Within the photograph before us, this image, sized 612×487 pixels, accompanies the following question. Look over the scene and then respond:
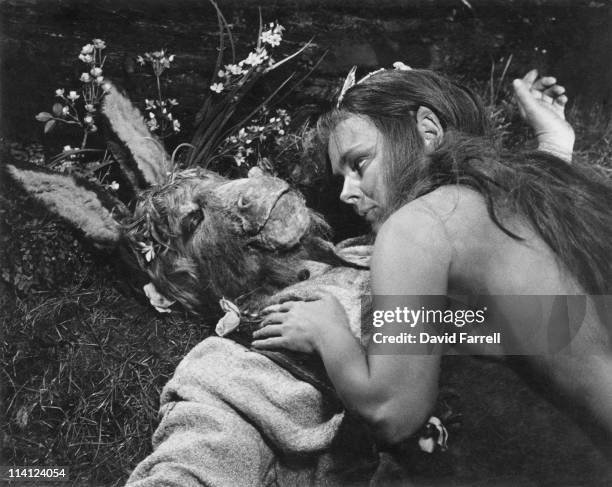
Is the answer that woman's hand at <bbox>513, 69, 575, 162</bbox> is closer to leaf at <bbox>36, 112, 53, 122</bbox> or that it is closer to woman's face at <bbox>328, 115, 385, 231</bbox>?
woman's face at <bbox>328, 115, 385, 231</bbox>

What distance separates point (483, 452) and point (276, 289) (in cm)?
58

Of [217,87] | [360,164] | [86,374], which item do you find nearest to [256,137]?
[217,87]

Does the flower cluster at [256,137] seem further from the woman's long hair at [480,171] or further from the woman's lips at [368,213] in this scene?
the woman's lips at [368,213]

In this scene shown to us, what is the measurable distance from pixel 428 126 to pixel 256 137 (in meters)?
0.51

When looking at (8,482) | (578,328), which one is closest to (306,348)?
(578,328)

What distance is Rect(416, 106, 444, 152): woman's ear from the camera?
1.91 metres

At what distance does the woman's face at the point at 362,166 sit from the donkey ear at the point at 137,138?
47 cm

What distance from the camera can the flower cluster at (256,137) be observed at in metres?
2.20

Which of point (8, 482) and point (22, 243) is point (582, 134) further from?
point (8, 482)

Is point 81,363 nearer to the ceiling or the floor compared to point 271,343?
nearer to the floor

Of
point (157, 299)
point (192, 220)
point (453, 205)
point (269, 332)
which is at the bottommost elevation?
point (157, 299)

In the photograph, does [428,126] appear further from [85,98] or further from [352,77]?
[85,98]

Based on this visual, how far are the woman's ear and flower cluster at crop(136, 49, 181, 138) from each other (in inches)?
25.3

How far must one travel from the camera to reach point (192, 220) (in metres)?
1.98
